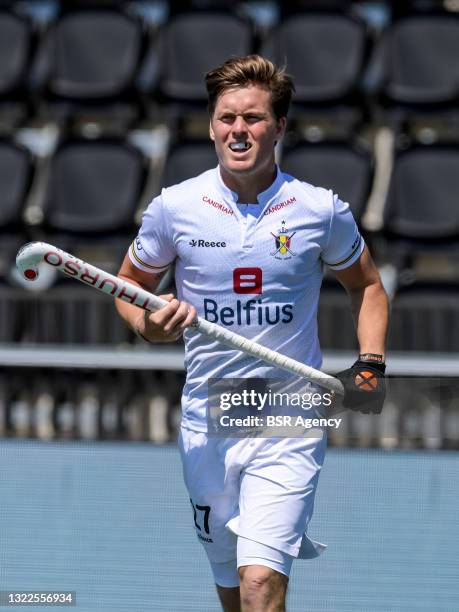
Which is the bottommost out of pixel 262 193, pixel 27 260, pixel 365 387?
pixel 365 387

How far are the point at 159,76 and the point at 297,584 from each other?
4371 mm

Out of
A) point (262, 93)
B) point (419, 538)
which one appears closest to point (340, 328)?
point (419, 538)

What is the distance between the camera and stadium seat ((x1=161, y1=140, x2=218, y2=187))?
7.06 meters

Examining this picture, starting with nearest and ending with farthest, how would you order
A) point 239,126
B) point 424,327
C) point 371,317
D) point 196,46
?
point 239,126, point 371,317, point 424,327, point 196,46

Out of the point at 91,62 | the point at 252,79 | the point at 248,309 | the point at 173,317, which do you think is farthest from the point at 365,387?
the point at 91,62

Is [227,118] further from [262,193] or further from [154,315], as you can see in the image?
[154,315]

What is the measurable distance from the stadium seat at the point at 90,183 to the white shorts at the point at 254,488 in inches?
169

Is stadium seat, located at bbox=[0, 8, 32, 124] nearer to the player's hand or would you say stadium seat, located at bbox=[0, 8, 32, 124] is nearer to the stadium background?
the stadium background

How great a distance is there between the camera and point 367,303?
2998 millimetres

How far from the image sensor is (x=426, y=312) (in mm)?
6113

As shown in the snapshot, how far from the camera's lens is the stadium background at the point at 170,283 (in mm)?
4348

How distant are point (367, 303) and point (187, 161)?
4.21m

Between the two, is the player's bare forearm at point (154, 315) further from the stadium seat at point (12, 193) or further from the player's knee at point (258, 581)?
the stadium seat at point (12, 193)

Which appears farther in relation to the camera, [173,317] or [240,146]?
[240,146]
